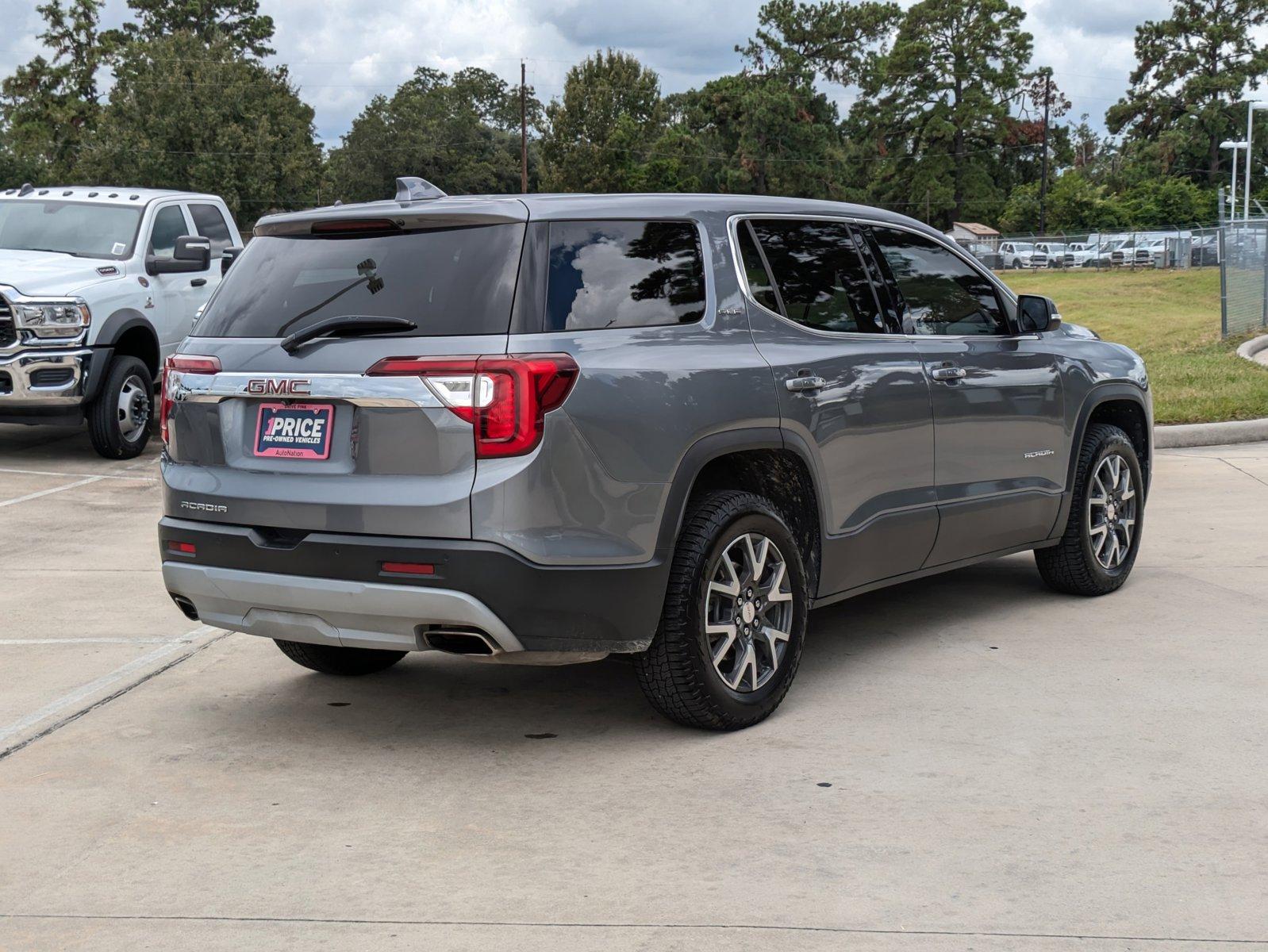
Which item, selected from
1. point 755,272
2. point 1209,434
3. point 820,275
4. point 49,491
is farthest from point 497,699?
point 1209,434

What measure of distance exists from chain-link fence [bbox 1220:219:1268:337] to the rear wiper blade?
19254mm

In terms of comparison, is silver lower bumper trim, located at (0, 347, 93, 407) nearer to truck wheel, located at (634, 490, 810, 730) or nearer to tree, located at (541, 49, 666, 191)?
truck wheel, located at (634, 490, 810, 730)

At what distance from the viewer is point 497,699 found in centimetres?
561

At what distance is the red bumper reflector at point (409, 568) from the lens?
14.6ft

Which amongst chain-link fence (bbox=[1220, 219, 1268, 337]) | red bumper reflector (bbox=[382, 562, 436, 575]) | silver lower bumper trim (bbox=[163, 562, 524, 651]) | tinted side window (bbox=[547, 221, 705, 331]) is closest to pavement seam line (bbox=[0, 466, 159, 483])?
silver lower bumper trim (bbox=[163, 562, 524, 651])

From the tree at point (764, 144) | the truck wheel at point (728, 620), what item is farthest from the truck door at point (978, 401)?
the tree at point (764, 144)

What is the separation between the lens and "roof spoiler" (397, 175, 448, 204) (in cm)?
498

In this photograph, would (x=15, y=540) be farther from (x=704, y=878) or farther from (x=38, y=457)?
(x=704, y=878)

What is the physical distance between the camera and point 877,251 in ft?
19.9

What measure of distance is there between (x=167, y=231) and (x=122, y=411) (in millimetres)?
1892

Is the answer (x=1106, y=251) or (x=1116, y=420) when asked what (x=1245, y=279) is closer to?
(x=1116, y=420)

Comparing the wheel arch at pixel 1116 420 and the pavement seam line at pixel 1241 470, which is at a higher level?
the wheel arch at pixel 1116 420

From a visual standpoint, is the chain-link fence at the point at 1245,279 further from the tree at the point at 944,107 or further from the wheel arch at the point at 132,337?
the tree at the point at 944,107

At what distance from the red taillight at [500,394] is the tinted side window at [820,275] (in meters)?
1.29
